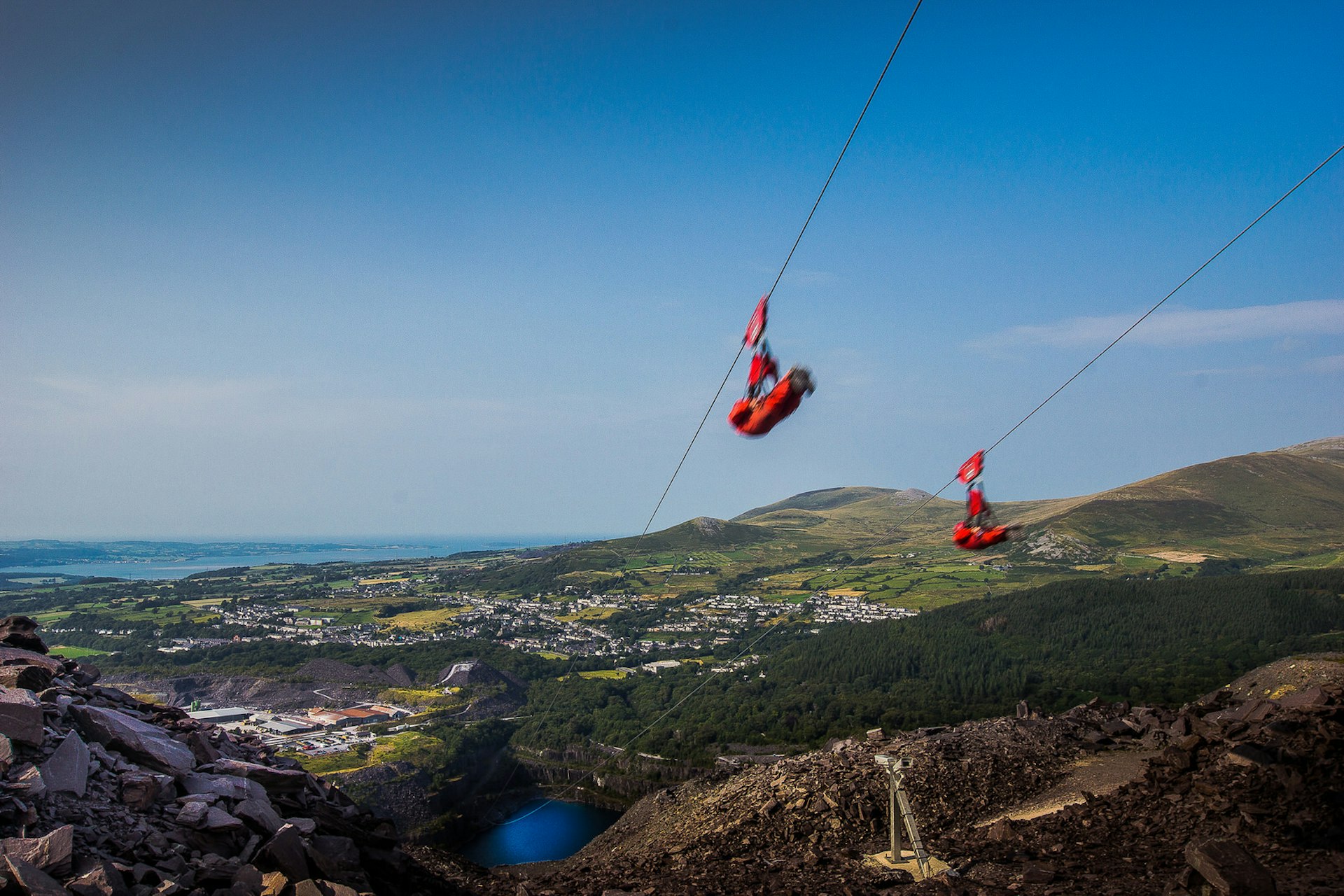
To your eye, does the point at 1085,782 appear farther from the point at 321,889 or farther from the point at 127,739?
the point at 127,739

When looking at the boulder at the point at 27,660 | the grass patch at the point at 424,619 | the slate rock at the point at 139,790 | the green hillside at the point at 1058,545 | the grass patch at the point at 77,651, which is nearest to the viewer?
the slate rock at the point at 139,790

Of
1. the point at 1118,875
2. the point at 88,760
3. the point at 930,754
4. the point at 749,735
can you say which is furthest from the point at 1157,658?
the point at 88,760

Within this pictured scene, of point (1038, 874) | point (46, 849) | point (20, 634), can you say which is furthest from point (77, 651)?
point (1038, 874)

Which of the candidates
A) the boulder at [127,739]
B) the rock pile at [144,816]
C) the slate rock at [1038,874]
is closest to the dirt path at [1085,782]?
the slate rock at [1038,874]

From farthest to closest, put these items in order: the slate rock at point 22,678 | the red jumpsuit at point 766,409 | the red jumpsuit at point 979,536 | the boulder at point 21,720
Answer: the red jumpsuit at point 979,536 → the slate rock at point 22,678 → the red jumpsuit at point 766,409 → the boulder at point 21,720

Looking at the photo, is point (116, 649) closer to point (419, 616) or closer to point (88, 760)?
point (419, 616)

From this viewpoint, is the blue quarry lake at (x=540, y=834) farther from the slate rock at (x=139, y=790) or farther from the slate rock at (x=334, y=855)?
the slate rock at (x=139, y=790)

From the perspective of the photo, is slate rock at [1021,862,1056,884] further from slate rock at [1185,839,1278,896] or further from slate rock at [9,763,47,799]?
slate rock at [9,763,47,799]

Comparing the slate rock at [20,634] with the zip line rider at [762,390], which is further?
the slate rock at [20,634]
